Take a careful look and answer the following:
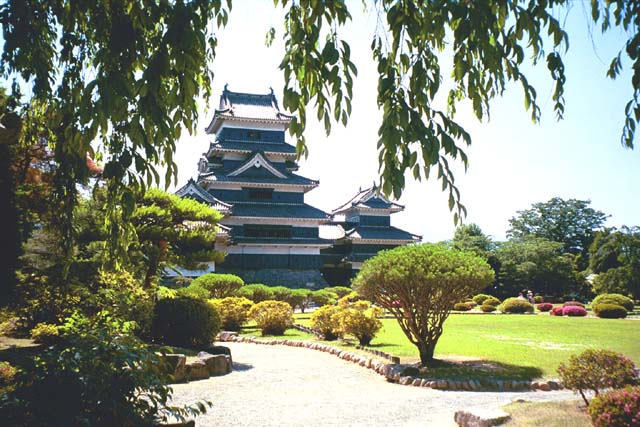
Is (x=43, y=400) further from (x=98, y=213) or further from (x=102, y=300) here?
(x=98, y=213)

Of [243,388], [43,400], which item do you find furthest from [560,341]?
[43,400]

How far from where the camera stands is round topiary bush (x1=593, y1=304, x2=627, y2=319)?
24.5 meters

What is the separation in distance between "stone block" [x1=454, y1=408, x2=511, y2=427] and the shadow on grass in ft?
9.18

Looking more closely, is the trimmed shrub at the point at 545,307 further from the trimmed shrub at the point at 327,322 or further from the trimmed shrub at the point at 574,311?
the trimmed shrub at the point at 327,322

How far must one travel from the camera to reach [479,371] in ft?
31.8

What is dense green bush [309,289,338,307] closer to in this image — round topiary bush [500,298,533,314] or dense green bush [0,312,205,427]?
round topiary bush [500,298,533,314]

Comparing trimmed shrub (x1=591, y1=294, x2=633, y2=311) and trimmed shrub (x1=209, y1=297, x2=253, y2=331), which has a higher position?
trimmed shrub (x1=591, y1=294, x2=633, y2=311)

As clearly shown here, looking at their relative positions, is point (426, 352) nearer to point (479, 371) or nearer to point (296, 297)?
point (479, 371)

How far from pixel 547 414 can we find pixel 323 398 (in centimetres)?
351

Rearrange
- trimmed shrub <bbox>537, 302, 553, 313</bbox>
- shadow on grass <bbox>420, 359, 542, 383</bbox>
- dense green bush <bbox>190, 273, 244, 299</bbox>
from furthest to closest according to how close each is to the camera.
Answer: trimmed shrub <bbox>537, 302, 553, 313</bbox> → dense green bush <bbox>190, 273, 244, 299</bbox> → shadow on grass <bbox>420, 359, 542, 383</bbox>

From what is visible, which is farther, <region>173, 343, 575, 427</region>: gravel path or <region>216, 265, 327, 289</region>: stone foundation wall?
<region>216, 265, 327, 289</region>: stone foundation wall

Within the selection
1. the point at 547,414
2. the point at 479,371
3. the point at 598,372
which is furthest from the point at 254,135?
the point at 547,414

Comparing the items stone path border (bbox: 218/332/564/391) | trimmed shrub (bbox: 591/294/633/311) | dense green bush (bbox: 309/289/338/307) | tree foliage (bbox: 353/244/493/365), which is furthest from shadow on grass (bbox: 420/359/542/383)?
trimmed shrub (bbox: 591/294/633/311)

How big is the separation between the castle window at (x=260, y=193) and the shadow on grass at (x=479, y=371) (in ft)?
90.3
